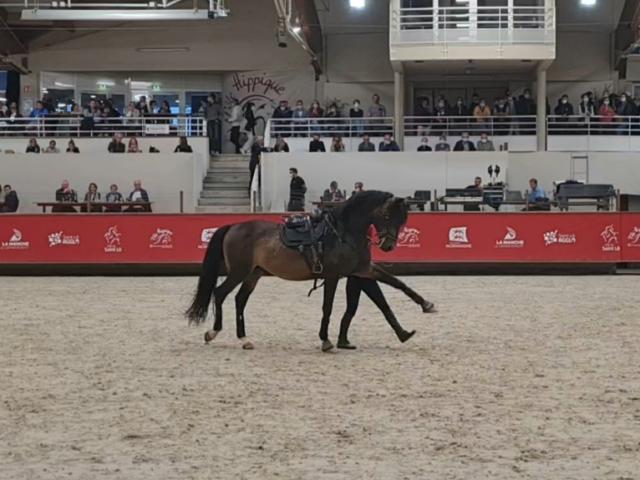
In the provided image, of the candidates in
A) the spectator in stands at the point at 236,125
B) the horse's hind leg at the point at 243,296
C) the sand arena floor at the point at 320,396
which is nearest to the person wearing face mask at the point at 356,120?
the spectator in stands at the point at 236,125

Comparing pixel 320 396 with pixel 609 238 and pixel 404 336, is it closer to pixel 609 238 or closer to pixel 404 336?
pixel 404 336

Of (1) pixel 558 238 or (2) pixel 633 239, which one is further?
(2) pixel 633 239

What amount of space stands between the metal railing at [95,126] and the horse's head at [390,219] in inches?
863

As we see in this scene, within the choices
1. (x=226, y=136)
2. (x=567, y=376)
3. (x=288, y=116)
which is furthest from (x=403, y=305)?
(x=226, y=136)

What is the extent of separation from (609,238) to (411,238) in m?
4.41

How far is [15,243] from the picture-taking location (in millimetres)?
21516

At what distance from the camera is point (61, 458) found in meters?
6.03

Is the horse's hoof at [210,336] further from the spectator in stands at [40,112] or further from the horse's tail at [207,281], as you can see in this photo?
the spectator in stands at [40,112]

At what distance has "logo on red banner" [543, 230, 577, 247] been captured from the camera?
20984 mm

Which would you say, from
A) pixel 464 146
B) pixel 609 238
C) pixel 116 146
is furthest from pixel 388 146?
pixel 609 238

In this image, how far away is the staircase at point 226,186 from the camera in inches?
1154

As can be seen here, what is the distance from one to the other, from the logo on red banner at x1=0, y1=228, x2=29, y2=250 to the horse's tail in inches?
467

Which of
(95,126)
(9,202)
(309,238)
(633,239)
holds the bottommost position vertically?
(633,239)

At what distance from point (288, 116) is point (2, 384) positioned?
969 inches
